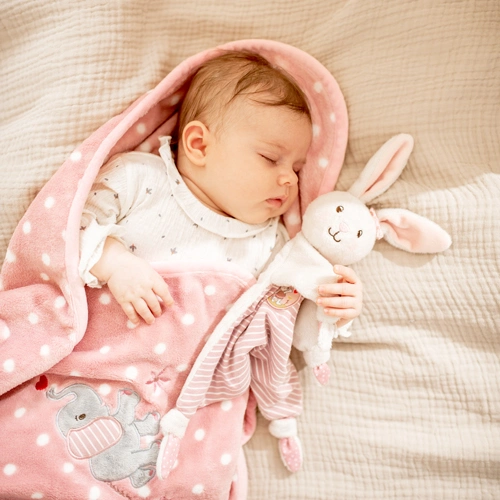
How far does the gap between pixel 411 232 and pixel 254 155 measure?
0.40m

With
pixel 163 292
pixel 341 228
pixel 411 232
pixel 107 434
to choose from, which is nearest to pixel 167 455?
pixel 107 434

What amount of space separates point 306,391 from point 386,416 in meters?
0.20

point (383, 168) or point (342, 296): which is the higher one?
point (383, 168)

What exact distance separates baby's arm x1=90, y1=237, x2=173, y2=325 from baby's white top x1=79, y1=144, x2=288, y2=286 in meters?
0.07

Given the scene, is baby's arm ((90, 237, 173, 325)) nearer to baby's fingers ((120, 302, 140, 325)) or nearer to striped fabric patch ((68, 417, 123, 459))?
baby's fingers ((120, 302, 140, 325))

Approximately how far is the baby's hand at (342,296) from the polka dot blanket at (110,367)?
0.12 m

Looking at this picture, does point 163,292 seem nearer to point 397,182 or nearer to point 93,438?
A: point 93,438

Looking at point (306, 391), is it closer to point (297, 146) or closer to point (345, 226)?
point (345, 226)

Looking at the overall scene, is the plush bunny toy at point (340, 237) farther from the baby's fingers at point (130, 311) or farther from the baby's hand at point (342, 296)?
the baby's fingers at point (130, 311)

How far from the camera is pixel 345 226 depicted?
Answer: 3.39 feet

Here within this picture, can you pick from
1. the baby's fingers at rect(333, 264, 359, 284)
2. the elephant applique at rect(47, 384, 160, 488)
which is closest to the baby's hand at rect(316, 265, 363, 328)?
the baby's fingers at rect(333, 264, 359, 284)

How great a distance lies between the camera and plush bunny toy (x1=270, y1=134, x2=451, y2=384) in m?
1.04

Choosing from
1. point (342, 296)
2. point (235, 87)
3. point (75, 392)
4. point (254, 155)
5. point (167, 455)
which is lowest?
point (167, 455)

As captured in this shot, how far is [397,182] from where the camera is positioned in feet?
3.79
